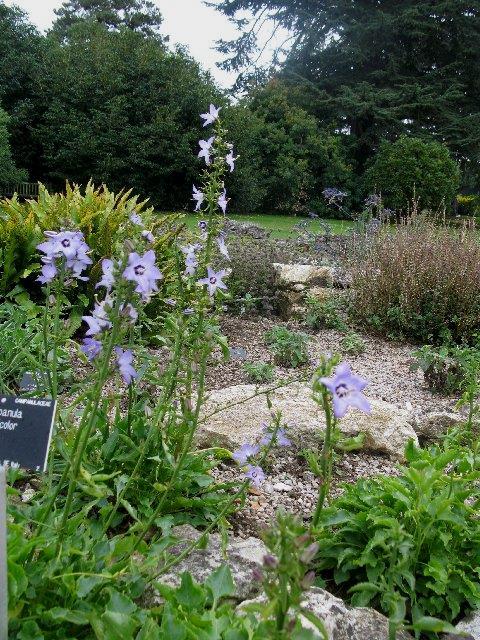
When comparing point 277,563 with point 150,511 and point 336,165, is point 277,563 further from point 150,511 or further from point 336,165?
point 336,165

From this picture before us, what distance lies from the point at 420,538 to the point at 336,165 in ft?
60.3

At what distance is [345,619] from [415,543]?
31 centimetres

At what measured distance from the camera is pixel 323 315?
17.1ft

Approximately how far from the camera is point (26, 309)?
3996mm

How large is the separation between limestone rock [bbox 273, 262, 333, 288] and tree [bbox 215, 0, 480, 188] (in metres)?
16.3

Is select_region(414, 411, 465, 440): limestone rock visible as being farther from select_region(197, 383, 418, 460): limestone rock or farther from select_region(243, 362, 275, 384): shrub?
select_region(243, 362, 275, 384): shrub

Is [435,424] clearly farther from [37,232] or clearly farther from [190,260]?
[37,232]

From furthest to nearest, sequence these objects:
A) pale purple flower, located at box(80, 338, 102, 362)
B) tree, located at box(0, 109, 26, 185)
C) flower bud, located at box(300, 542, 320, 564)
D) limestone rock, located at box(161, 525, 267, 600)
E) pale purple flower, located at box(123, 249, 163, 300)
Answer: tree, located at box(0, 109, 26, 185) → limestone rock, located at box(161, 525, 267, 600) → pale purple flower, located at box(80, 338, 102, 362) → pale purple flower, located at box(123, 249, 163, 300) → flower bud, located at box(300, 542, 320, 564)

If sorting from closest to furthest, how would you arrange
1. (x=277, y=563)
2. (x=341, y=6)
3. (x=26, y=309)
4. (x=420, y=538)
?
(x=277, y=563) → (x=420, y=538) → (x=26, y=309) → (x=341, y=6)

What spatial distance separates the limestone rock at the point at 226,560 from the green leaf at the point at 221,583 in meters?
0.19

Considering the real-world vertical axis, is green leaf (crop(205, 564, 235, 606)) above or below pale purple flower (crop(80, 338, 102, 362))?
→ below

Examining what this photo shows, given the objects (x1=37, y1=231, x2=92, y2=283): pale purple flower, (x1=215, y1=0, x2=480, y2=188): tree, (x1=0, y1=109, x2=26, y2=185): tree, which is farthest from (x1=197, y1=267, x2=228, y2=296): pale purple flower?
(x1=215, y1=0, x2=480, y2=188): tree

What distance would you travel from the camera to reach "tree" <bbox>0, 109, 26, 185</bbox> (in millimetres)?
14125

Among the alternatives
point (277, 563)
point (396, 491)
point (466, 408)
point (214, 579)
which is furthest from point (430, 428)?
point (277, 563)
